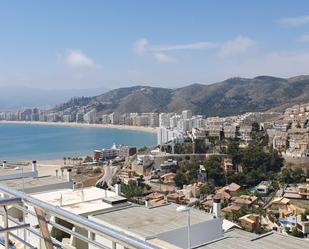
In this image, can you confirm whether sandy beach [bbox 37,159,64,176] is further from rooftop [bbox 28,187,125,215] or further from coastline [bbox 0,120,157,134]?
coastline [bbox 0,120,157,134]

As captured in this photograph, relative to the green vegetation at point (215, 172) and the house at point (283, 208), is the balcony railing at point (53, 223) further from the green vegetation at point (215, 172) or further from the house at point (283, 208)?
the green vegetation at point (215, 172)

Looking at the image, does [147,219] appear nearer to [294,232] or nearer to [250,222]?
[294,232]

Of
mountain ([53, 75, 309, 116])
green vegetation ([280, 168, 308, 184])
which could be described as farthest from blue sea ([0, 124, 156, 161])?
green vegetation ([280, 168, 308, 184])

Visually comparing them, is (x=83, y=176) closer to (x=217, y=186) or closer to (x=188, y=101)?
(x=217, y=186)

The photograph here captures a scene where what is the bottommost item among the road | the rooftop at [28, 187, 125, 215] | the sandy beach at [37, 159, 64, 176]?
the sandy beach at [37, 159, 64, 176]

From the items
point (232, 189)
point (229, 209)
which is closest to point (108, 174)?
point (232, 189)

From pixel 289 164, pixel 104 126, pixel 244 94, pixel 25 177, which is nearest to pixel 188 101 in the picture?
pixel 244 94

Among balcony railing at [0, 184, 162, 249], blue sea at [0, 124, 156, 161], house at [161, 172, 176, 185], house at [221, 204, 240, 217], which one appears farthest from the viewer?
blue sea at [0, 124, 156, 161]

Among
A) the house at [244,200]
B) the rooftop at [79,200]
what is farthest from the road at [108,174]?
the rooftop at [79,200]
